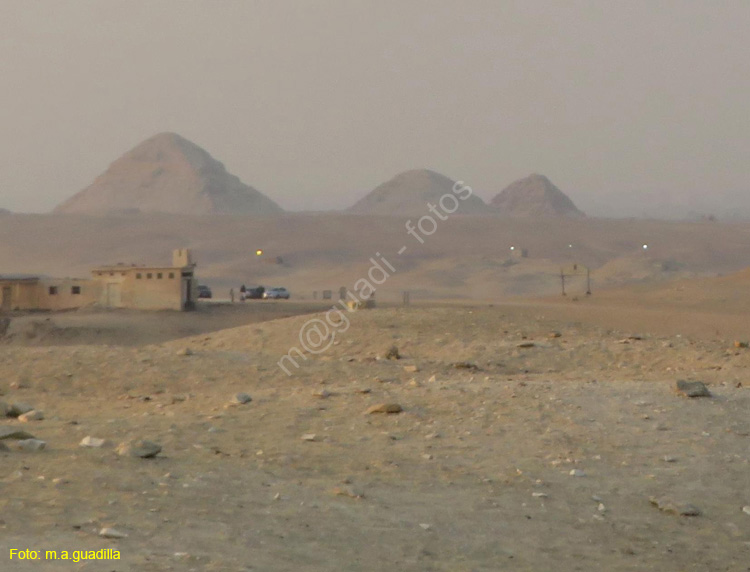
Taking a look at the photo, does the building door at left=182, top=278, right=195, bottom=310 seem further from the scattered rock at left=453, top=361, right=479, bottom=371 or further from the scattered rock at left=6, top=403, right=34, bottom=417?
the scattered rock at left=6, top=403, right=34, bottom=417

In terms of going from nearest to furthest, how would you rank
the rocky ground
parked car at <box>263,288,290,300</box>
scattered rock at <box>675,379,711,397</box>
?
the rocky ground → scattered rock at <box>675,379,711,397</box> → parked car at <box>263,288,290,300</box>

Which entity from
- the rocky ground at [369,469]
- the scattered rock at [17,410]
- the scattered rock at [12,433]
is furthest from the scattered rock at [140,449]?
the scattered rock at [17,410]

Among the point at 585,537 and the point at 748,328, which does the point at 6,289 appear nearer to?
the point at 748,328

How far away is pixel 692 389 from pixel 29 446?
656cm

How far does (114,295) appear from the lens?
130 ft

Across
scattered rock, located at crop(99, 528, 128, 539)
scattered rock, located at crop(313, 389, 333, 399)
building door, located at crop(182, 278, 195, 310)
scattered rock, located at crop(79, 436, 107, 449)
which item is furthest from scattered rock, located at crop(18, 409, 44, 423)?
building door, located at crop(182, 278, 195, 310)

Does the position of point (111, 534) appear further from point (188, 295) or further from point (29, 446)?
point (188, 295)

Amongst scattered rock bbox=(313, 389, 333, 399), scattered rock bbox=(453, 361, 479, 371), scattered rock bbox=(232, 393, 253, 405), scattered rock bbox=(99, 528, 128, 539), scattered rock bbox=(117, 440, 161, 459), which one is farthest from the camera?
scattered rock bbox=(453, 361, 479, 371)

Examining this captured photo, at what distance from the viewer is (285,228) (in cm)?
10988

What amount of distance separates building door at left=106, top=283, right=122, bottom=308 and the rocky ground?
26.0m

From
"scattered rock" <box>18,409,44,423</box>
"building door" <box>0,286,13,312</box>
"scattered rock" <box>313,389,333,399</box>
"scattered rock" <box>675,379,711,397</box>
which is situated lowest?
"scattered rock" <box>18,409,44,423</box>

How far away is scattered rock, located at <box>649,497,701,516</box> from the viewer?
25.2 feet

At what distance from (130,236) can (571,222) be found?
5102cm

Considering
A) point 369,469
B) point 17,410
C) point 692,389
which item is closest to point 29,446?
point 17,410
